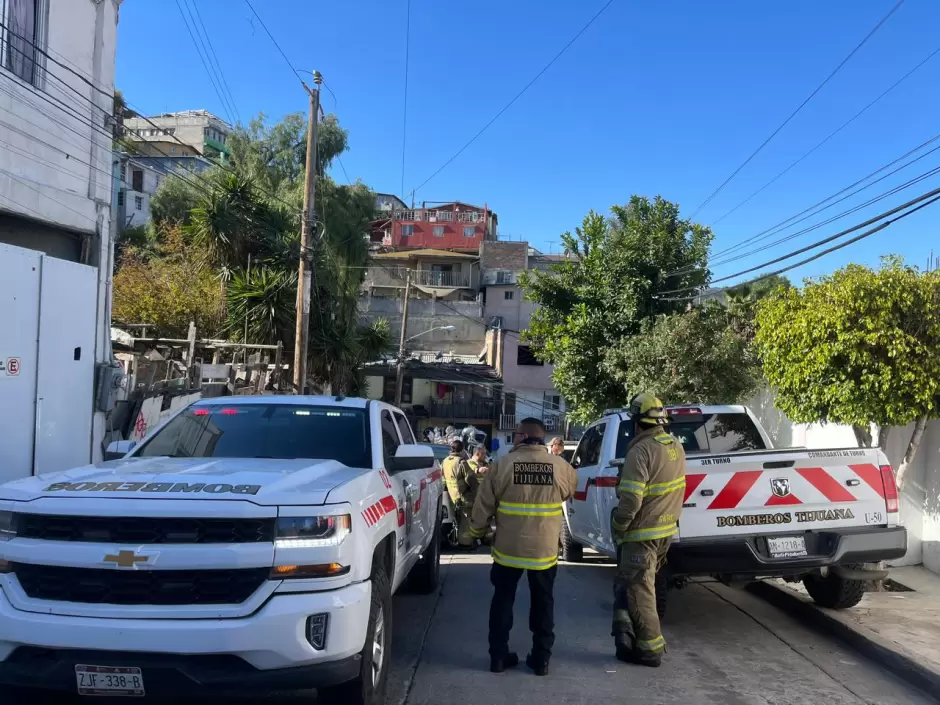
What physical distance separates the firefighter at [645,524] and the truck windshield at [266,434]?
183cm

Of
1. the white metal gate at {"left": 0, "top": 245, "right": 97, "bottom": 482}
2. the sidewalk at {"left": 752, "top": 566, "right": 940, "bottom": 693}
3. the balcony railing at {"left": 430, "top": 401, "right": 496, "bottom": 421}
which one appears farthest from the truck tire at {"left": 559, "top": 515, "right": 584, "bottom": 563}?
the balcony railing at {"left": 430, "top": 401, "right": 496, "bottom": 421}

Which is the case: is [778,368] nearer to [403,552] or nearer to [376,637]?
[403,552]

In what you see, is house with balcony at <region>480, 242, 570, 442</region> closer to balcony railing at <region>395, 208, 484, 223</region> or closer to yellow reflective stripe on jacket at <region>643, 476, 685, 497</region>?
balcony railing at <region>395, 208, 484, 223</region>

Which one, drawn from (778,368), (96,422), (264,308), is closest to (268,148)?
(264,308)

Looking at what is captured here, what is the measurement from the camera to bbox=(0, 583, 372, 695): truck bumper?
Result: 3.69 m

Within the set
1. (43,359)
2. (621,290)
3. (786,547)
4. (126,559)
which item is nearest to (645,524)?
(786,547)

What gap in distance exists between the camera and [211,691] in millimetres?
3705

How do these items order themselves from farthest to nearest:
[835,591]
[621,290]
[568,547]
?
[621,290] → [568,547] → [835,591]

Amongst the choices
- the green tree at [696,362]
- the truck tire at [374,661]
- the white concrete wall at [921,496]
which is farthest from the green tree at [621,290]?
the truck tire at [374,661]

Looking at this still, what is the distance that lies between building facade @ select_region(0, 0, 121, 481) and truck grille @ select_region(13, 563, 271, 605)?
4027 millimetres

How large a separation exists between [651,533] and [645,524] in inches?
2.8

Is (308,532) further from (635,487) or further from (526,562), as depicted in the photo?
(635,487)

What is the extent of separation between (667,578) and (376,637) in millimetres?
2799

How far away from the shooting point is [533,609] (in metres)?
5.52
